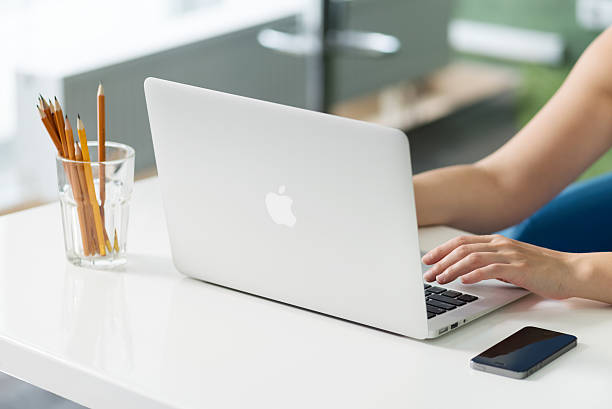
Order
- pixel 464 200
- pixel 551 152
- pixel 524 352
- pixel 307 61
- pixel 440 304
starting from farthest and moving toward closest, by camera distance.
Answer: pixel 307 61
pixel 551 152
pixel 464 200
pixel 440 304
pixel 524 352

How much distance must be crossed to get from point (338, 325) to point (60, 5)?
2408 mm

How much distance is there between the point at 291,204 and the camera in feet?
3.79

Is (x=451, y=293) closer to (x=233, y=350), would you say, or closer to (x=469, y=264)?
(x=469, y=264)

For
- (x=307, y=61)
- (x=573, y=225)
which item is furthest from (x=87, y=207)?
(x=307, y=61)

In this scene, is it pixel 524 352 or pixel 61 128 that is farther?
pixel 61 128

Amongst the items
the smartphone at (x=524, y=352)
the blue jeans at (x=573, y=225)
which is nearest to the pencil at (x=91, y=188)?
the smartphone at (x=524, y=352)

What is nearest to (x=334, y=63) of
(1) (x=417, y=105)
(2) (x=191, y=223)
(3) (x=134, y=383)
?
(1) (x=417, y=105)

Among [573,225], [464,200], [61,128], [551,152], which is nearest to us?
[61,128]

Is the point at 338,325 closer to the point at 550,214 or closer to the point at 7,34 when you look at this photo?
the point at 550,214

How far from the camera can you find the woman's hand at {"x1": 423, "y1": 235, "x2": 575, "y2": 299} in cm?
123

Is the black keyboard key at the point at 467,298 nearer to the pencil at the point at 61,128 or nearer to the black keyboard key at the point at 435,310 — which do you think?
the black keyboard key at the point at 435,310

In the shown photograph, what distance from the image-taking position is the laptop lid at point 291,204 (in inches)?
42.3

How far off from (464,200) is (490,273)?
355 millimetres

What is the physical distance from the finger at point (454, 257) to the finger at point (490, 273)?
3 cm
